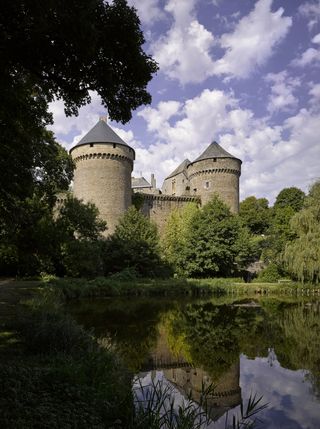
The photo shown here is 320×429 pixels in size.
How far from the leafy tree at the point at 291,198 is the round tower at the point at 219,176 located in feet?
37.5

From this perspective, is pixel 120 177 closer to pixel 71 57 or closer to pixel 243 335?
pixel 243 335

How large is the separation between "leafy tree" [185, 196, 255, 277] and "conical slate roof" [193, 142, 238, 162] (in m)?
8.83

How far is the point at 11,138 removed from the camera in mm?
8211

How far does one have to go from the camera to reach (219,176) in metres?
34.5

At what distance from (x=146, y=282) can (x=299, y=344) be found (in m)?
13.2

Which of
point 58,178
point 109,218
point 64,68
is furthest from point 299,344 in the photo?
point 109,218

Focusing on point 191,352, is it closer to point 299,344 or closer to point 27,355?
point 299,344

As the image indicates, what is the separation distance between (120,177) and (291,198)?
2282 centimetres

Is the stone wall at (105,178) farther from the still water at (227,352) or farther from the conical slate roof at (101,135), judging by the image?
the still water at (227,352)

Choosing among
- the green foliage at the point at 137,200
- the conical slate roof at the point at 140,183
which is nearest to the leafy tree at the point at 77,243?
the green foliage at the point at 137,200

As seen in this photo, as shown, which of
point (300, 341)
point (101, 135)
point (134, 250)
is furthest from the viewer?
point (101, 135)

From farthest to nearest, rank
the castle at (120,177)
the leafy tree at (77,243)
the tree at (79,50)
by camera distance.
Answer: the castle at (120,177), the leafy tree at (77,243), the tree at (79,50)

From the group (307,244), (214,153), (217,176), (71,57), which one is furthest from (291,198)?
(71,57)

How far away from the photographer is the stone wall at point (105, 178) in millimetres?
28797
